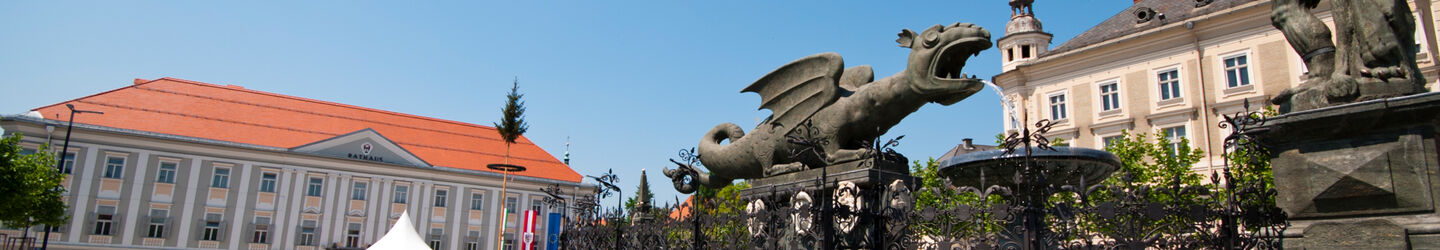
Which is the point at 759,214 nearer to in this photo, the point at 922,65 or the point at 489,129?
the point at 922,65

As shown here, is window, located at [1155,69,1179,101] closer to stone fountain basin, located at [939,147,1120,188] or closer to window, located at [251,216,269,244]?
stone fountain basin, located at [939,147,1120,188]

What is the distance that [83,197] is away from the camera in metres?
32.9

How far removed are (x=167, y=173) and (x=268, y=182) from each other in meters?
3.72

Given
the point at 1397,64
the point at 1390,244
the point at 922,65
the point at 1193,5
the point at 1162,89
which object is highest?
the point at 1193,5

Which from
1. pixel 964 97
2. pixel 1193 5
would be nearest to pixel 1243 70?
pixel 1193 5

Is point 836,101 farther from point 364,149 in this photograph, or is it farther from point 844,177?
point 364,149

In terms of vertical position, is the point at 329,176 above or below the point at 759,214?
above

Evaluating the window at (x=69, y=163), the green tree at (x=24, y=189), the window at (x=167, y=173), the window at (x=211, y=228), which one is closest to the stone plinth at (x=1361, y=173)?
the green tree at (x=24, y=189)

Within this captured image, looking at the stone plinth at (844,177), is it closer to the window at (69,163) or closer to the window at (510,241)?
the window at (510,241)

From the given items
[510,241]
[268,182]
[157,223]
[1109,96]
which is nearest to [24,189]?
[157,223]

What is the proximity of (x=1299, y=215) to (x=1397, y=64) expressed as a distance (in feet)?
2.90

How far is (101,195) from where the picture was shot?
33.3 meters

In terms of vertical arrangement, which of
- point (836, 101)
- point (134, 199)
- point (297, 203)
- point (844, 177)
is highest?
point (297, 203)

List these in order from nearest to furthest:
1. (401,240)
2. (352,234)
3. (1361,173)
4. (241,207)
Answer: (1361,173) < (401,240) < (241,207) < (352,234)
